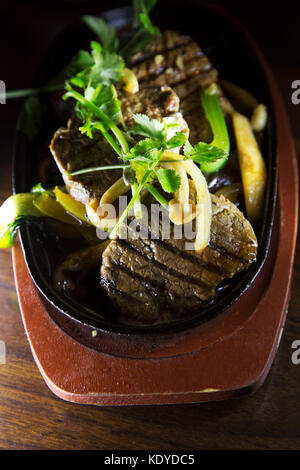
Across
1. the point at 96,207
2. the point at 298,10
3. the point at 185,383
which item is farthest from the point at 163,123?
the point at 298,10

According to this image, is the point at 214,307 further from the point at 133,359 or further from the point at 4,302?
the point at 4,302

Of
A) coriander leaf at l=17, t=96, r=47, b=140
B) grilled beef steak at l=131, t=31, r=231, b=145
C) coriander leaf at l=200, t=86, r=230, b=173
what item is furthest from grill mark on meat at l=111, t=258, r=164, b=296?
coriander leaf at l=17, t=96, r=47, b=140

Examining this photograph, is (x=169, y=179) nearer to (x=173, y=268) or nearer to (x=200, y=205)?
(x=200, y=205)

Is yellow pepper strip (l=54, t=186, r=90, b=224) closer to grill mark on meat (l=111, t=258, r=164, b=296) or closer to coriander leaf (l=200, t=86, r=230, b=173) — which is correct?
grill mark on meat (l=111, t=258, r=164, b=296)

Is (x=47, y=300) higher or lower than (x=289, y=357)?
higher

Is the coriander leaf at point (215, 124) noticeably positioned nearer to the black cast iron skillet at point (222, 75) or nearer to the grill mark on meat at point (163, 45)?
the black cast iron skillet at point (222, 75)

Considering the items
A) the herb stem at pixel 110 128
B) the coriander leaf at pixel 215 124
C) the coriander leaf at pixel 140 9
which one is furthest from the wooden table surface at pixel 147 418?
the coriander leaf at pixel 140 9

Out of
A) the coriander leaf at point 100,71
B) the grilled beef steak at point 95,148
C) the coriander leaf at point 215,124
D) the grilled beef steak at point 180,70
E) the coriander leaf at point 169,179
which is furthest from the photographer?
the grilled beef steak at point 180,70
